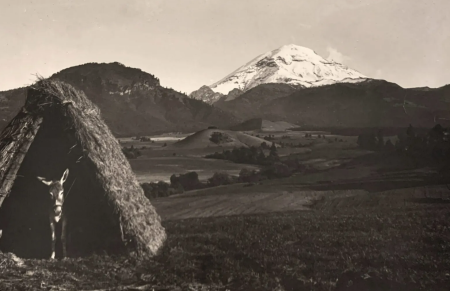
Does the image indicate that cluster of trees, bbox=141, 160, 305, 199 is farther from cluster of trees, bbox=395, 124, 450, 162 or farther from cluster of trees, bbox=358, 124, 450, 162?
cluster of trees, bbox=395, 124, 450, 162

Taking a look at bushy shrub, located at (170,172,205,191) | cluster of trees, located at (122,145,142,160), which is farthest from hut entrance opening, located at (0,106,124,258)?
bushy shrub, located at (170,172,205,191)

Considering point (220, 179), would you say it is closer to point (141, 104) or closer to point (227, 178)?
point (227, 178)

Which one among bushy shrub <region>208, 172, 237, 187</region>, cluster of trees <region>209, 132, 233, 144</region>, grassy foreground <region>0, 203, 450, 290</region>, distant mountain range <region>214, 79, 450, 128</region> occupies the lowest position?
grassy foreground <region>0, 203, 450, 290</region>

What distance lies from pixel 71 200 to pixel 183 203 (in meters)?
4.77

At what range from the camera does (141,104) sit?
19.3 m

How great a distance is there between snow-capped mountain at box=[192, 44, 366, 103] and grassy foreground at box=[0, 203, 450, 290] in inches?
328

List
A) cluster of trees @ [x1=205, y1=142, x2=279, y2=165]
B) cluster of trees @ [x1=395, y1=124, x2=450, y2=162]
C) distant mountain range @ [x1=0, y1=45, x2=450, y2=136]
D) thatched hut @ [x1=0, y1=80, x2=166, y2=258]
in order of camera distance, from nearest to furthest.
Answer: thatched hut @ [x1=0, y1=80, x2=166, y2=258] < cluster of trees @ [x1=395, y1=124, x2=450, y2=162] < cluster of trees @ [x1=205, y1=142, x2=279, y2=165] < distant mountain range @ [x1=0, y1=45, x2=450, y2=136]

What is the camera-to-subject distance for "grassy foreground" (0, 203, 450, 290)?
820 centimetres

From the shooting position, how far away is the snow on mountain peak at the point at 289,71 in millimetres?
17438

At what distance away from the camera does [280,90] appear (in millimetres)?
19766

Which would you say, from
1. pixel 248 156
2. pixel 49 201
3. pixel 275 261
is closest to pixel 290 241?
pixel 275 261

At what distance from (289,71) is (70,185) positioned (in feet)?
39.4

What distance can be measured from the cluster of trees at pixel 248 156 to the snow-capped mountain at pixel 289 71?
4.04m

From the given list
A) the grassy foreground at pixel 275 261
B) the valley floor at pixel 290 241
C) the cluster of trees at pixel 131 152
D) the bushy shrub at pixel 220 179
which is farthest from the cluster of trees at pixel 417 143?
the cluster of trees at pixel 131 152
